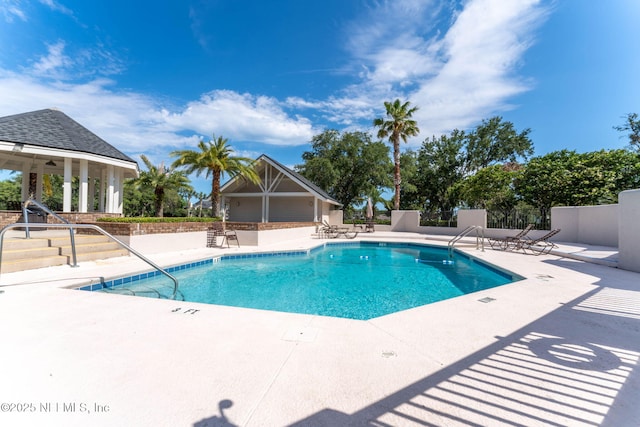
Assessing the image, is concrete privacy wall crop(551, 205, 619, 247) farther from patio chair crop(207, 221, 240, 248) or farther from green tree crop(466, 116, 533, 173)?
patio chair crop(207, 221, 240, 248)

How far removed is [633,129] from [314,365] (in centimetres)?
3437

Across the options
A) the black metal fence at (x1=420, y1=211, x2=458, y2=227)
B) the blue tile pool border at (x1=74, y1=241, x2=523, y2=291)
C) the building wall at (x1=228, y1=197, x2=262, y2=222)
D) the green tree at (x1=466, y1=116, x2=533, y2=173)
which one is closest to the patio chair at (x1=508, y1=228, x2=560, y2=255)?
the blue tile pool border at (x1=74, y1=241, x2=523, y2=291)

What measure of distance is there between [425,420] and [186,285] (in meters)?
6.47

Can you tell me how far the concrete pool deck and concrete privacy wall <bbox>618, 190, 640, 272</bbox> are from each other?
410cm

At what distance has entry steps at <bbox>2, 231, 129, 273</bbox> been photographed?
6250mm

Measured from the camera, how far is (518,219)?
16406mm

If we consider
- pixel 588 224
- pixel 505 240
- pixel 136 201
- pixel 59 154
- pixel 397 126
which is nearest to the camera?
pixel 59 154

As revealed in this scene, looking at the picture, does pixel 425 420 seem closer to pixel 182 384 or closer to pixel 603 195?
pixel 182 384

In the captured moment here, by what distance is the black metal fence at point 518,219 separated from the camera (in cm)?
1545

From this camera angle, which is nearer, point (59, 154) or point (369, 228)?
point (59, 154)

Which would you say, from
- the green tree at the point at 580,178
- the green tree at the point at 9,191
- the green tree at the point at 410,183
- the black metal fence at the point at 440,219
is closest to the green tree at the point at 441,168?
the green tree at the point at 410,183

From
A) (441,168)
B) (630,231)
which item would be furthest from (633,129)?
(630,231)

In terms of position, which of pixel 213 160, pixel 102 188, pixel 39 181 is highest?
pixel 213 160

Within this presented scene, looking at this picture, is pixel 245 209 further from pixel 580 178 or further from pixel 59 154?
pixel 580 178
